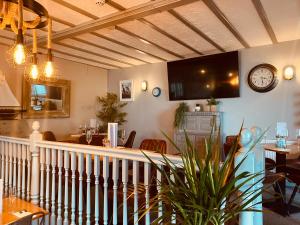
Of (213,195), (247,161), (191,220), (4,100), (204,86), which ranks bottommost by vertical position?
(191,220)

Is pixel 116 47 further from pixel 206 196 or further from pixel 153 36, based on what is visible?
pixel 206 196

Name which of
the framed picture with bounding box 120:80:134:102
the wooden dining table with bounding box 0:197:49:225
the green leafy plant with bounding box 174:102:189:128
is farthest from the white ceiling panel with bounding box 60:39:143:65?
the wooden dining table with bounding box 0:197:49:225

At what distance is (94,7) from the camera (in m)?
3.09

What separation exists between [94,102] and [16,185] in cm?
411

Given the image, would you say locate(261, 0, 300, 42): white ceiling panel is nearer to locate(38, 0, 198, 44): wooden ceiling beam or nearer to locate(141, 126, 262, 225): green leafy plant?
locate(38, 0, 198, 44): wooden ceiling beam

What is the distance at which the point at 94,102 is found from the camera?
6719 millimetres

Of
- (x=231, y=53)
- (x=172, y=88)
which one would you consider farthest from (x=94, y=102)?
(x=231, y=53)

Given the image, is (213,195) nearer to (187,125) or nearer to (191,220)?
(191,220)

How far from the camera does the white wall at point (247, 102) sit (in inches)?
176

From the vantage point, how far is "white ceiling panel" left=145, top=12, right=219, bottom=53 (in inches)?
134

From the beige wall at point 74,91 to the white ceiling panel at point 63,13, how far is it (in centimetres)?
221

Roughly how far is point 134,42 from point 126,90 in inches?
94.7

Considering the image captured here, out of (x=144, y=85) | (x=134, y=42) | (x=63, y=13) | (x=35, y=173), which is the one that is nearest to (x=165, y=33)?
(x=134, y=42)

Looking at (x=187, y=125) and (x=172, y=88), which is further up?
(x=172, y=88)
